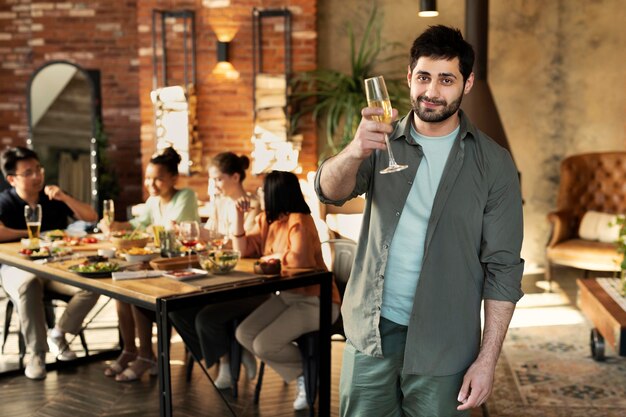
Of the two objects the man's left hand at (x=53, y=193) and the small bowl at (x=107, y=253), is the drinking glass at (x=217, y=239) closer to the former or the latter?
the small bowl at (x=107, y=253)

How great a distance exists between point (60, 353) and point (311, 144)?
329 cm

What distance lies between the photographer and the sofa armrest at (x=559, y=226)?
21.2 ft

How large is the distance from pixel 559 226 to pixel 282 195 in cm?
360

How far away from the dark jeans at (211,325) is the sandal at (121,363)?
0.62 meters

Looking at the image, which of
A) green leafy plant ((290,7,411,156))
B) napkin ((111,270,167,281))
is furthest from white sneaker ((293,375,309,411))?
green leafy plant ((290,7,411,156))

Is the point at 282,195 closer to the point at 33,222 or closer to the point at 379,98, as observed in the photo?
the point at 33,222

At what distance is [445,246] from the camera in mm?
1955

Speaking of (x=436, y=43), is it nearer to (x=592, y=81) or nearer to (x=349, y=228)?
(x=349, y=228)

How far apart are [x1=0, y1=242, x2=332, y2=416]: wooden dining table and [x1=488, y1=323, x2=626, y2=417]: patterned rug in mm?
968

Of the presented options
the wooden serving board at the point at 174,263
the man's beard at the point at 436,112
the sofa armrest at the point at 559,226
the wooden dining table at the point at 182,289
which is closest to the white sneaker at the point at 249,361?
the wooden dining table at the point at 182,289

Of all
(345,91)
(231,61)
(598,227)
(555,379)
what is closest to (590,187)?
(598,227)

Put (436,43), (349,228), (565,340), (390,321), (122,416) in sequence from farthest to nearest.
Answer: (349,228)
(565,340)
(122,416)
(390,321)
(436,43)

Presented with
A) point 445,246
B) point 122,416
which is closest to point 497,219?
point 445,246

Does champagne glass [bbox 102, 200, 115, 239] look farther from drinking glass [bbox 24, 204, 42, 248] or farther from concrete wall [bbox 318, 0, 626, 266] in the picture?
concrete wall [bbox 318, 0, 626, 266]
